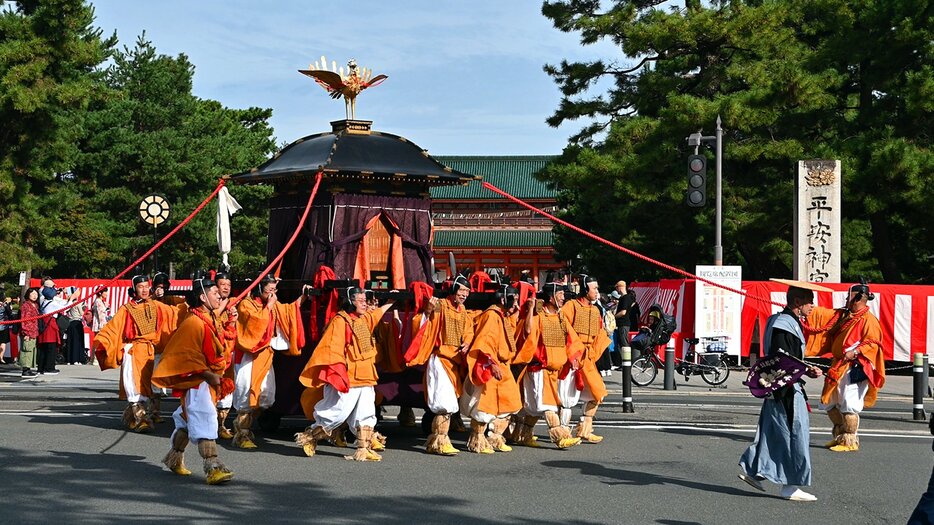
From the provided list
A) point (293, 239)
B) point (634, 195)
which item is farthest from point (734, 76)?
point (293, 239)

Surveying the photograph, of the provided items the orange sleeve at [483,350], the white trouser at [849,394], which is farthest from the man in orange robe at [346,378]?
the white trouser at [849,394]

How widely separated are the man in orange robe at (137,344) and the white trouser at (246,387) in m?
1.47

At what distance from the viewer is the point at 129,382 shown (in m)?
12.4

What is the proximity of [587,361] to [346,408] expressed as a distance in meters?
2.73

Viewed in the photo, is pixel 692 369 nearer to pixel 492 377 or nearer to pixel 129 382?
pixel 492 377

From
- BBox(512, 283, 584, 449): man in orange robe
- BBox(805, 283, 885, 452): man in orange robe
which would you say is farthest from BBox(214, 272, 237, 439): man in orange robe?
BBox(805, 283, 885, 452): man in orange robe

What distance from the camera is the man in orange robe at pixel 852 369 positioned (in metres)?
11.3

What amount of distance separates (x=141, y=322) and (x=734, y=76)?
59.0 ft

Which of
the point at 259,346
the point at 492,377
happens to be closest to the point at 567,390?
the point at 492,377

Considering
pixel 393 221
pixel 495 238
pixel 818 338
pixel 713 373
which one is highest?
pixel 495 238

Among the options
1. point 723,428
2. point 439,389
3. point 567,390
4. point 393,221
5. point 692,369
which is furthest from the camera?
point 692,369

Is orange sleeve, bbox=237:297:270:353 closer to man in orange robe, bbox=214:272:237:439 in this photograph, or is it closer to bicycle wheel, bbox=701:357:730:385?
man in orange robe, bbox=214:272:237:439

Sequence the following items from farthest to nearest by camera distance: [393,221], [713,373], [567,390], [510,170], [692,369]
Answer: [510,170] < [692,369] < [713,373] < [393,221] < [567,390]

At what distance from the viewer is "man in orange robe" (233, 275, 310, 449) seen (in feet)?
37.0
